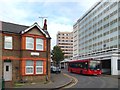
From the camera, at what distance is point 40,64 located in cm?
2902

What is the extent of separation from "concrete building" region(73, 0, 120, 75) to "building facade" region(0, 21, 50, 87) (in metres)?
24.9

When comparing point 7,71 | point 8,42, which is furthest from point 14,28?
point 7,71

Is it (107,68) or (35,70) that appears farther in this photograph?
(107,68)

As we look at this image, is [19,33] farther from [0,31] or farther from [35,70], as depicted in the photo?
[35,70]

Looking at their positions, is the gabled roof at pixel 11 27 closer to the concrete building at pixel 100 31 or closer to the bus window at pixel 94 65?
the bus window at pixel 94 65

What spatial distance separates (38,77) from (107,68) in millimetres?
29685

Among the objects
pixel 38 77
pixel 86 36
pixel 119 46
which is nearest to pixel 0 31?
pixel 38 77

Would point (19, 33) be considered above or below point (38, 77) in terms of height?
above

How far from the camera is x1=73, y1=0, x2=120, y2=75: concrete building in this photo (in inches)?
3022

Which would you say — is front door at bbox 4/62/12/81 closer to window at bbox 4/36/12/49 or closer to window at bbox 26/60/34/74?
window at bbox 4/36/12/49

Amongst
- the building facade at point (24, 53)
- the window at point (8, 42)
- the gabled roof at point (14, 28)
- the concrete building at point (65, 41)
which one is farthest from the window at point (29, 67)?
the concrete building at point (65, 41)

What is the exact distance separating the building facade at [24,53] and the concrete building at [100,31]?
2492 centimetres

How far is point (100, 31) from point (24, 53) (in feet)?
217

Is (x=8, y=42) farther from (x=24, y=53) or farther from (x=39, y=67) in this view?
(x=39, y=67)
